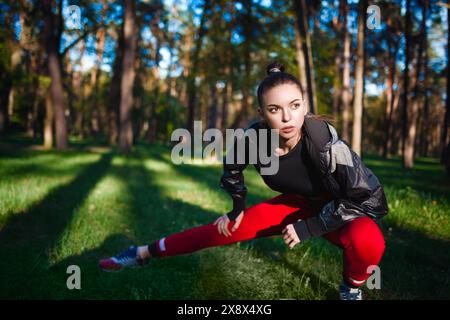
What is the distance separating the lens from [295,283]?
9.77ft

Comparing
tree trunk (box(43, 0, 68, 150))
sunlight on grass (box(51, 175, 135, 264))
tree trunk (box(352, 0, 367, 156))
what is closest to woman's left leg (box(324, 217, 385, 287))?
sunlight on grass (box(51, 175, 135, 264))

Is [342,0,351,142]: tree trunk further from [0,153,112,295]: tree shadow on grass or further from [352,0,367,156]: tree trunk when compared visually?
[0,153,112,295]: tree shadow on grass

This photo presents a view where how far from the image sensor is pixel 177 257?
3.75 metres

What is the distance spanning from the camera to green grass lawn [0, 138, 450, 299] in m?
2.91

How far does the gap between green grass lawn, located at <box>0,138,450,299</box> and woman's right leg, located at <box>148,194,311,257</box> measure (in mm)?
407

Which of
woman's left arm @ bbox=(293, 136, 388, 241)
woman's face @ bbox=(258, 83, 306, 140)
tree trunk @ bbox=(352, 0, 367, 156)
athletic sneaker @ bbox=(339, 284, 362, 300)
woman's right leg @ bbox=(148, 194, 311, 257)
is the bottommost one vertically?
athletic sneaker @ bbox=(339, 284, 362, 300)

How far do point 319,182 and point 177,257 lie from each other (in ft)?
6.42

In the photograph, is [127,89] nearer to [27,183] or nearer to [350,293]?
[27,183]

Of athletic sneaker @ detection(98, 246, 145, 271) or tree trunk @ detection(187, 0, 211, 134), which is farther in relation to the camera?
tree trunk @ detection(187, 0, 211, 134)

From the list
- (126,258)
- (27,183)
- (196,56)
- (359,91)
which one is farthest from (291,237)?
(196,56)

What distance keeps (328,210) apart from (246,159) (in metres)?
0.75
